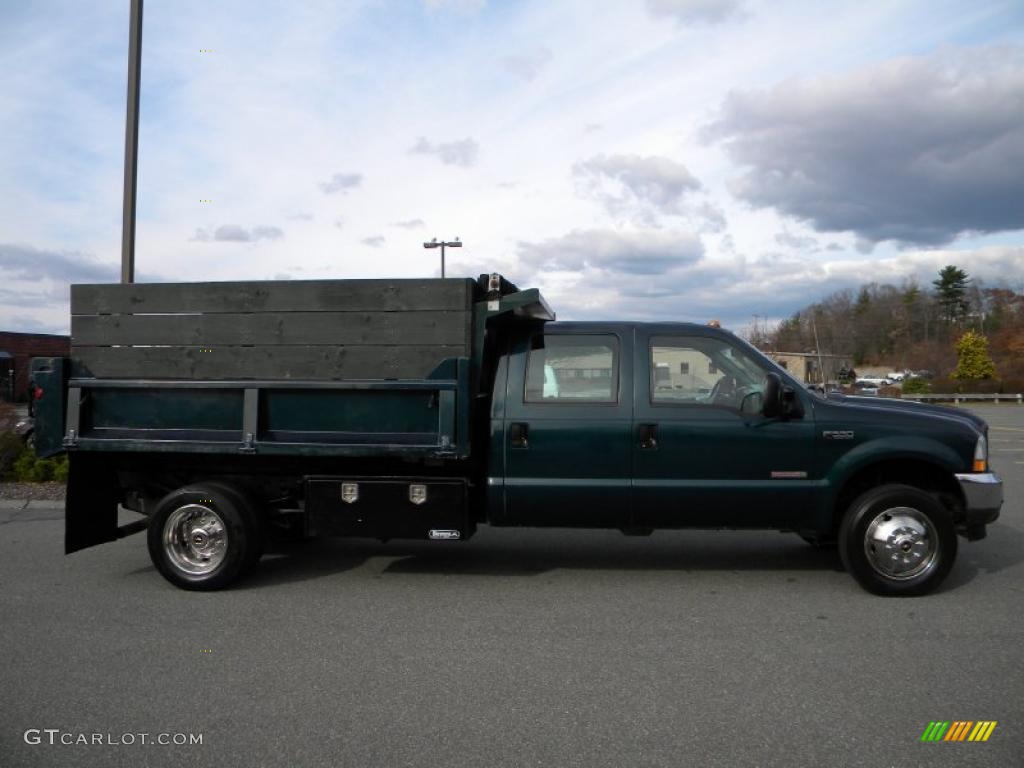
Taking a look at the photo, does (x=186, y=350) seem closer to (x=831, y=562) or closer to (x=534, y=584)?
(x=534, y=584)

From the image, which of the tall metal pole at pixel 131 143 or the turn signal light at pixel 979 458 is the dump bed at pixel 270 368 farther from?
the tall metal pole at pixel 131 143

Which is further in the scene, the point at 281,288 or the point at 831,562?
the point at 831,562

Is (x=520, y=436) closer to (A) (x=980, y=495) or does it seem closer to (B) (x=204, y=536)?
(B) (x=204, y=536)

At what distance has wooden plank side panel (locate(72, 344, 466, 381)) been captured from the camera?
5527 mm

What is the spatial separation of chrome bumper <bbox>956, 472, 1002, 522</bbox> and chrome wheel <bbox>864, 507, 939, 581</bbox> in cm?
34

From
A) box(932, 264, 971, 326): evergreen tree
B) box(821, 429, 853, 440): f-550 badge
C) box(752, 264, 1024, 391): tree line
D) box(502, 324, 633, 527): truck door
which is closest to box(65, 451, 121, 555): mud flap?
box(502, 324, 633, 527): truck door

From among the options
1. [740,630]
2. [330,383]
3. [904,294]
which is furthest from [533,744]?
[904,294]

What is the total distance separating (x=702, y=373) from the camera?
5.73 m

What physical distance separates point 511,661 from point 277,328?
282 centimetres

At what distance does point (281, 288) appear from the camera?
220 inches

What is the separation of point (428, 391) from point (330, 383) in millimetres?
692

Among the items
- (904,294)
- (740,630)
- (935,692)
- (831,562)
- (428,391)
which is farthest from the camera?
(904,294)

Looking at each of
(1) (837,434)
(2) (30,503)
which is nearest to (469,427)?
(1) (837,434)

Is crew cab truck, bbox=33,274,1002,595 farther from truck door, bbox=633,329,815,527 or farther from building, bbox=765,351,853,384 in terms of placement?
building, bbox=765,351,853,384
